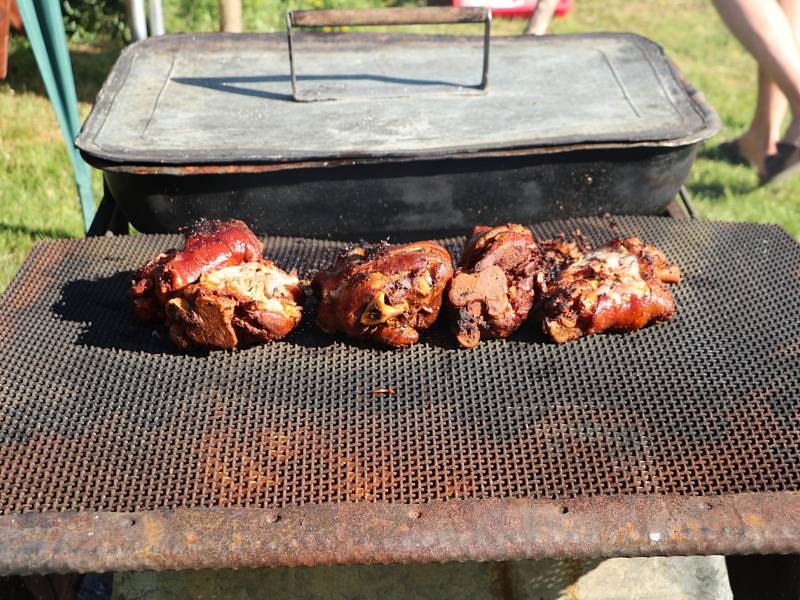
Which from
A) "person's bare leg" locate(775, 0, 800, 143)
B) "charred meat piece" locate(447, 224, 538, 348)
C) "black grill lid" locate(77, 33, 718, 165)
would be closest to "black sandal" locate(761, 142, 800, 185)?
"person's bare leg" locate(775, 0, 800, 143)

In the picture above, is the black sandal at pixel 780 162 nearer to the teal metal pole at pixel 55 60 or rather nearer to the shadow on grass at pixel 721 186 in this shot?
the shadow on grass at pixel 721 186

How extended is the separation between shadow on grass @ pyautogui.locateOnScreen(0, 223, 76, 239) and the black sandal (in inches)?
211

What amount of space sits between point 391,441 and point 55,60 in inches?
136

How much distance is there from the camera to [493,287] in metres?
2.72

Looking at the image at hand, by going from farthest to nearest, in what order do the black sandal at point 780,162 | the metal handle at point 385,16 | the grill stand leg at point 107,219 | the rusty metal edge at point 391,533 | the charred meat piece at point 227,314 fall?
1. the black sandal at point 780,162
2. the grill stand leg at point 107,219
3. the metal handle at point 385,16
4. the charred meat piece at point 227,314
5. the rusty metal edge at point 391,533

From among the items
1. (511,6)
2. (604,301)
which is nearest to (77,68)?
(511,6)

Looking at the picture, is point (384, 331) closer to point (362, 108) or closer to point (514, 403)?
point (514, 403)

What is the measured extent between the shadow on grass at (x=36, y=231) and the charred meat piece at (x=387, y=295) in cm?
338

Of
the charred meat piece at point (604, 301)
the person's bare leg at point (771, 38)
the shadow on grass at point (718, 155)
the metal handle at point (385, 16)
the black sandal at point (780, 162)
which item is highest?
the metal handle at point (385, 16)

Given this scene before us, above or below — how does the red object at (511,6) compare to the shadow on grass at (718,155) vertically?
above

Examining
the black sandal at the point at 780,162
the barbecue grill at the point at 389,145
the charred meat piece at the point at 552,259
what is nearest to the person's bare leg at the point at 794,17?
the black sandal at the point at 780,162

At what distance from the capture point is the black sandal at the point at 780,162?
6273 millimetres

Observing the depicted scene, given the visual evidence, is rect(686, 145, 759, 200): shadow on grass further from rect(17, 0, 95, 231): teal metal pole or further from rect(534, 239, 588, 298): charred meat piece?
rect(17, 0, 95, 231): teal metal pole

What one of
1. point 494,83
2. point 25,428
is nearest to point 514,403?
point 25,428
